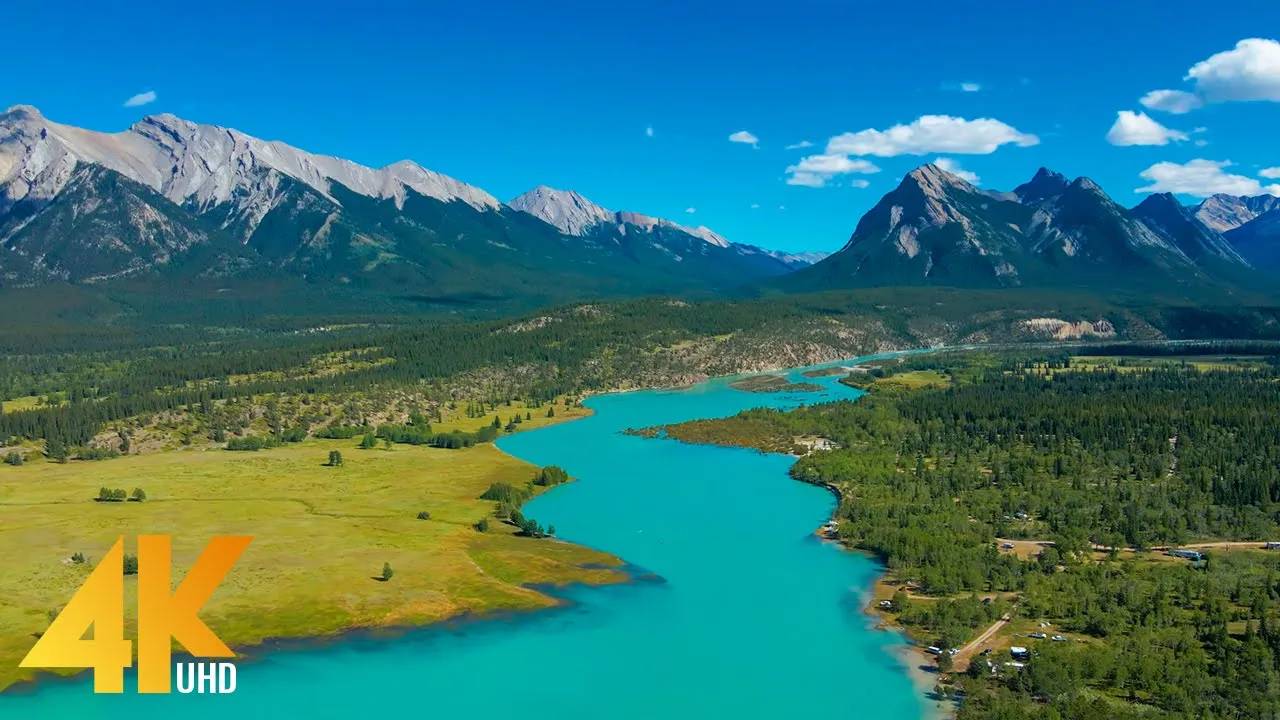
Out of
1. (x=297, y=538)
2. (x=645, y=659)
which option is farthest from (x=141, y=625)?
(x=297, y=538)

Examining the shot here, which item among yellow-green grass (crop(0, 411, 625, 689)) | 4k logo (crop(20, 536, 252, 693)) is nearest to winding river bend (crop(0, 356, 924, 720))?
4k logo (crop(20, 536, 252, 693))

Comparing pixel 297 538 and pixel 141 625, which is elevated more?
pixel 141 625

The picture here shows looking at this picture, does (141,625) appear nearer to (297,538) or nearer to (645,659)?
(645,659)

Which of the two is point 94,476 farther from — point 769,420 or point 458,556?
point 769,420

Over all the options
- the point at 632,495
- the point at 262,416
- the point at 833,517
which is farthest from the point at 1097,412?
the point at 262,416

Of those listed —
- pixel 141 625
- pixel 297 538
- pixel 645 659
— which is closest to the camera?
pixel 141 625

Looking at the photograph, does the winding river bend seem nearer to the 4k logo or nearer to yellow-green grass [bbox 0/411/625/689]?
the 4k logo

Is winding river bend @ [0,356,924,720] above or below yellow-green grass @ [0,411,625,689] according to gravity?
below
